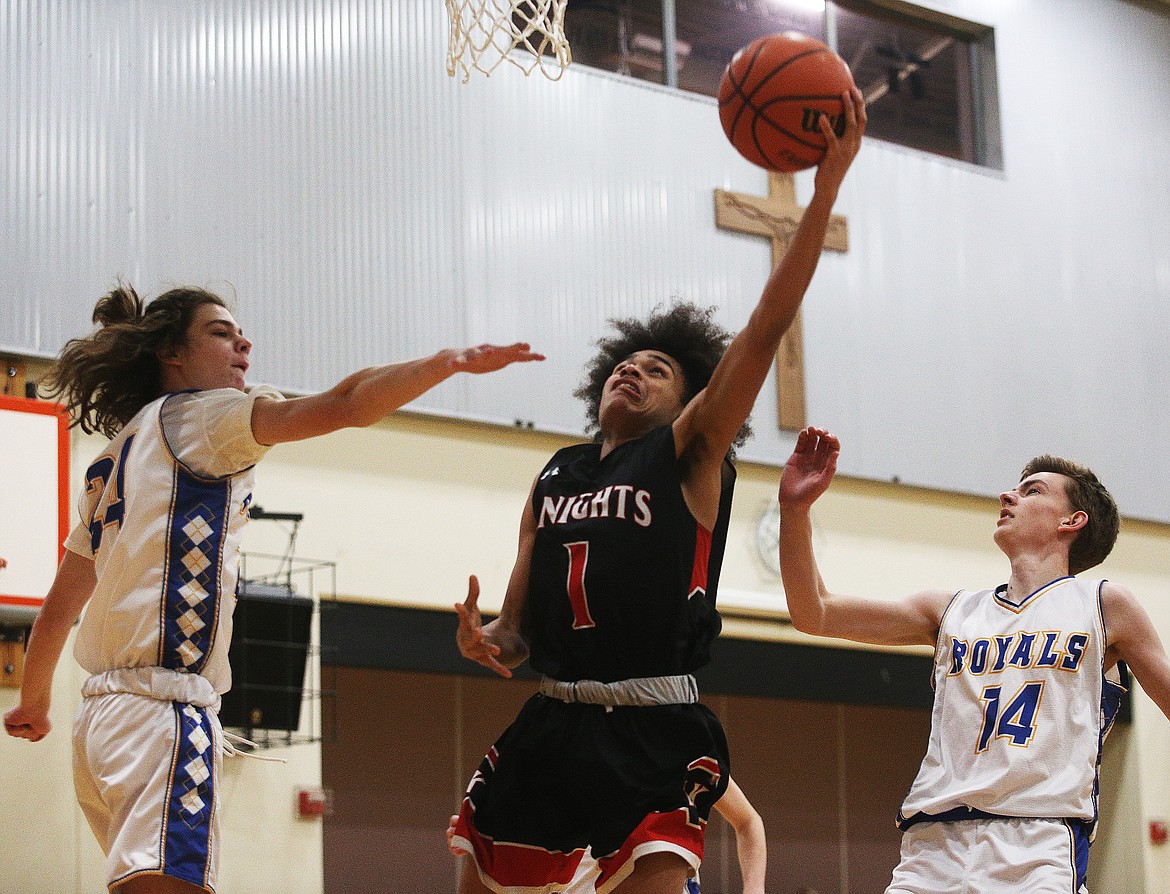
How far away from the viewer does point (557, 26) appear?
23.8 ft

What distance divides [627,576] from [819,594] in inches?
44.5

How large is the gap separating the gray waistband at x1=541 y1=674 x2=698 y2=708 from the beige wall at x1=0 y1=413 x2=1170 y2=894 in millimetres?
4799

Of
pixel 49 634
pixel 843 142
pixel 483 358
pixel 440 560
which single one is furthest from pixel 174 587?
pixel 440 560

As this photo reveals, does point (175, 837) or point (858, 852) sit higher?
point (175, 837)

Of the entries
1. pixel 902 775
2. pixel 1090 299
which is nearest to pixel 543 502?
pixel 1090 299

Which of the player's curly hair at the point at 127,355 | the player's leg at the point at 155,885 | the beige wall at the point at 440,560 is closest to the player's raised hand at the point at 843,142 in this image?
the player's curly hair at the point at 127,355

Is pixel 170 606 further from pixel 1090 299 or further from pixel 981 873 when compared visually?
pixel 1090 299

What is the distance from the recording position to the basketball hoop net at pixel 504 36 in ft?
23.5

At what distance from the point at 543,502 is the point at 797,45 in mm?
1331

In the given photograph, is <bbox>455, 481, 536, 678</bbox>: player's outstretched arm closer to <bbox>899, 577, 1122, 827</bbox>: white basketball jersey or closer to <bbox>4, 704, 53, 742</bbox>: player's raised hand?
<bbox>4, 704, 53, 742</bbox>: player's raised hand

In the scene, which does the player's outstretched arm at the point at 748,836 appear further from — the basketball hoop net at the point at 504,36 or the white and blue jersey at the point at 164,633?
the basketball hoop net at the point at 504,36

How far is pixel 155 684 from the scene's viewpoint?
145 inches

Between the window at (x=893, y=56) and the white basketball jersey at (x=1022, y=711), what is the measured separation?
23.2 ft

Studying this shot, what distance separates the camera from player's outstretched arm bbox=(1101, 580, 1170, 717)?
451cm
